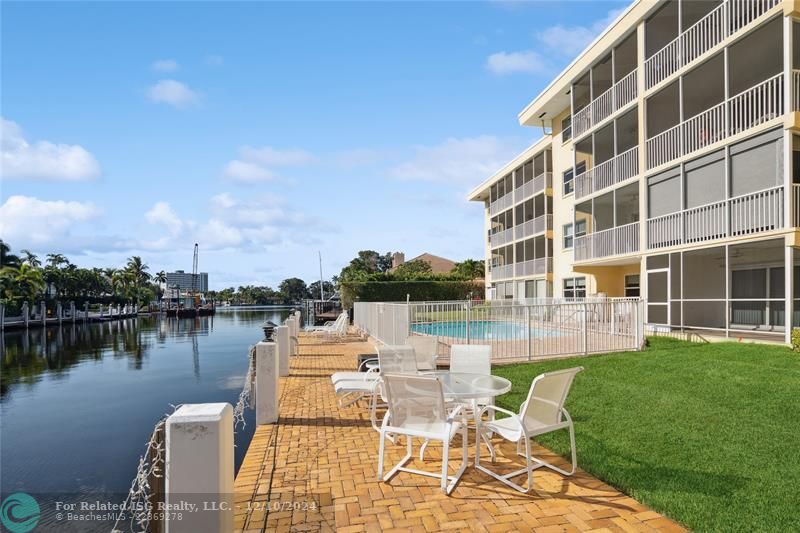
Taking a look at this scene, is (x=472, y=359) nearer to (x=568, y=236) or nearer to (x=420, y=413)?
(x=420, y=413)

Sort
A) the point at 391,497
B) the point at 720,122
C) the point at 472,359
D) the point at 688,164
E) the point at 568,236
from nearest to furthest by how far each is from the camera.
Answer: the point at 391,497, the point at 472,359, the point at 720,122, the point at 688,164, the point at 568,236

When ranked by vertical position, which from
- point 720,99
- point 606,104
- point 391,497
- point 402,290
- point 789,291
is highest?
point 606,104

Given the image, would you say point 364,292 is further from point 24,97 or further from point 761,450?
point 761,450

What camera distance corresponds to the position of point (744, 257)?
15062mm

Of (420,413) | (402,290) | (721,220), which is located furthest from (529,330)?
(402,290)

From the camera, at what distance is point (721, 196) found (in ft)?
44.2

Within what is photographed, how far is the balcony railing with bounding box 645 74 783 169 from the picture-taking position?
39.8ft

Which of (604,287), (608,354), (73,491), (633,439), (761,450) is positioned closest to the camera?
(761,450)

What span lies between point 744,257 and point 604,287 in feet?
22.0

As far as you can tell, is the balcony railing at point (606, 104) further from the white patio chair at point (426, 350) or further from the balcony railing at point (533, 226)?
the white patio chair at point (426, 350)

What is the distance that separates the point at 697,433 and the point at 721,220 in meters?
10.0

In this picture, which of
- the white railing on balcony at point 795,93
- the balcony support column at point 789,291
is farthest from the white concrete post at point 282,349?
the white railing on balcony at point 795,93

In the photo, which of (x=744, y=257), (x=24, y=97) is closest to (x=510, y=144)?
(x=744, y=257)

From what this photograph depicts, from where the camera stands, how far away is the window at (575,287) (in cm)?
2261
